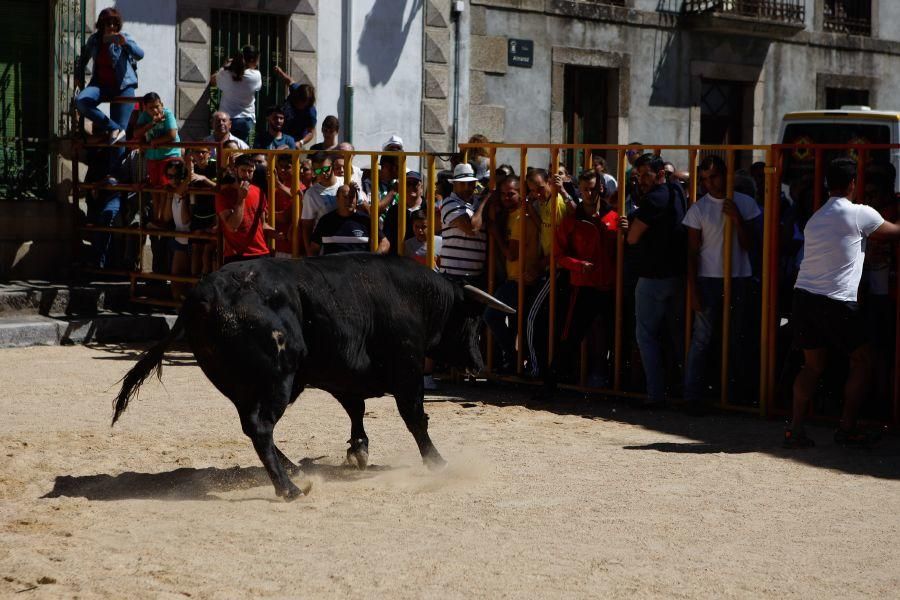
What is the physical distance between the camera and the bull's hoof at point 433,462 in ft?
25.4

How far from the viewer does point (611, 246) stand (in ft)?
34.4

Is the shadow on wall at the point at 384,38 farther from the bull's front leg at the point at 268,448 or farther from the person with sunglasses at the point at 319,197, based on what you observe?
the bull's front leg at the point at 268,448

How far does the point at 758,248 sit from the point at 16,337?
6656mm

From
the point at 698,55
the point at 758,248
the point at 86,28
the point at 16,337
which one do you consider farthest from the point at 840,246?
the point at 698,55

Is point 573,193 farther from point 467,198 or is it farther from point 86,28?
point 86,28

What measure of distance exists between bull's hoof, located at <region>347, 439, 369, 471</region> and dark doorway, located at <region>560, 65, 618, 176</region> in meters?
14.1

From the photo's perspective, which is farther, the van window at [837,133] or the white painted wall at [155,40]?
the white painted wall at [155,40]

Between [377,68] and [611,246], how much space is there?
8787mm

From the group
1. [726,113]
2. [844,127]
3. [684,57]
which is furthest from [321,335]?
[726,113]

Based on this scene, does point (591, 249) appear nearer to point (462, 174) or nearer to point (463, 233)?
point (463, 233)

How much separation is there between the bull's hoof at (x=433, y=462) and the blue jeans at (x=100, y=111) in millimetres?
7935

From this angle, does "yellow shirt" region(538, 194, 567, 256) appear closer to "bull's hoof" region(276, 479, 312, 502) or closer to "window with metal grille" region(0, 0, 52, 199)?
"bull's hoof" region(276, 479, 312, 502)

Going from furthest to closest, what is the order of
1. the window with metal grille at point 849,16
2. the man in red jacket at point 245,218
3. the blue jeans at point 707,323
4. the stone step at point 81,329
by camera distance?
the window with metal grille at point 849,16
the stone step at point 81,329
the man in red jacket at point 245,218
the blue jeans at point 707,323

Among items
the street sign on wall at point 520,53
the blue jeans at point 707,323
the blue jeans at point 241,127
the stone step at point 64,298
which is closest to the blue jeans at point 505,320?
the blue jeans at point 707,323
